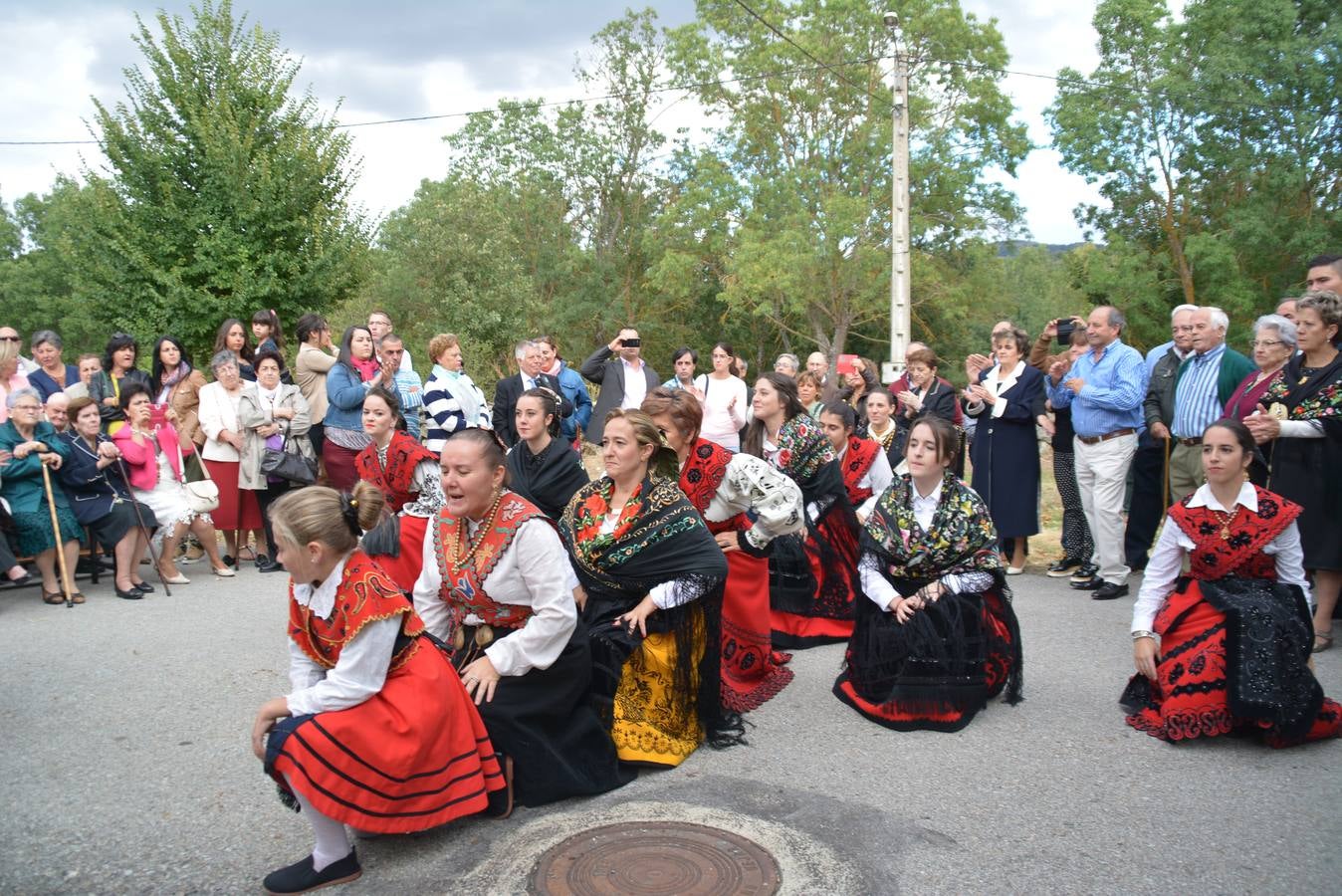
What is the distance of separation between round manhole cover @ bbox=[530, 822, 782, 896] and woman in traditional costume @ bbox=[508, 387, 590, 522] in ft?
8.16

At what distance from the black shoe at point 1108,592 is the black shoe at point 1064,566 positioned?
30.8 inches

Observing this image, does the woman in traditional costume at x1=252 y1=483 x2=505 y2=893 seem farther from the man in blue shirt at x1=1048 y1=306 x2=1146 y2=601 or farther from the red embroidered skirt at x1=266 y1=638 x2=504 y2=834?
the man in blue shirt at x1=1048 y1=306 x2=1146 y2=601

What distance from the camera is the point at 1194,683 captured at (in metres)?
4.43

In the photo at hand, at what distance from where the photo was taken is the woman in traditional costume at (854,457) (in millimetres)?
6809

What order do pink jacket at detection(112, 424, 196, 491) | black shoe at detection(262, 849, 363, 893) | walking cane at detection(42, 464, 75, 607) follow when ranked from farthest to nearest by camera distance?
pink jacket at detection(112, 424, 196, 491) < walking cane at detection(42, 464, 75, 607) < black shoe at detection(262, 849, 363, 893)

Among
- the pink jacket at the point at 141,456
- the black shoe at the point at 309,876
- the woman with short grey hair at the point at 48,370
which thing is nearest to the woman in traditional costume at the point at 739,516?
the black shoe at the point at 309,876

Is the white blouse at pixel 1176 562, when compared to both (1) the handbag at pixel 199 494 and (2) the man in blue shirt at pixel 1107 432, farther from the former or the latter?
(1) the handbag at pixel 199 494

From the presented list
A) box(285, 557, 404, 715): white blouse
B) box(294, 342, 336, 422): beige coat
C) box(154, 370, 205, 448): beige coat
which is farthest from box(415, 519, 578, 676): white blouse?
box(154, 370, 205, 448): beige coat

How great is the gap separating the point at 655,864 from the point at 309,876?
112cm

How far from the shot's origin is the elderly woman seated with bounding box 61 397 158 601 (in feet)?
25.9

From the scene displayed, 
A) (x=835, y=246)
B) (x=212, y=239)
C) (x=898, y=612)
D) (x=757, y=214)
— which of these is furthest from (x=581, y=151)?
(x=898, y=612)

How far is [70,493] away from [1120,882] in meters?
7.75

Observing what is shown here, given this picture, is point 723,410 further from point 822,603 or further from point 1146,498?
point 1146,498

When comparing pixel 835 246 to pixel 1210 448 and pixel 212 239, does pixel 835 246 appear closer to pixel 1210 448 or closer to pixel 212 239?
pixel 212 239
